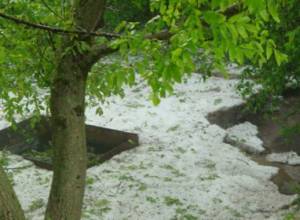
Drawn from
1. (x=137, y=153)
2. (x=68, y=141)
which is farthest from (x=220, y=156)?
(x=68, y=141)

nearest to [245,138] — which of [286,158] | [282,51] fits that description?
[286,158]

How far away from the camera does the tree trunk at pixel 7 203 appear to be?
4148mm

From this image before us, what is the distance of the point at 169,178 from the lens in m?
9.74

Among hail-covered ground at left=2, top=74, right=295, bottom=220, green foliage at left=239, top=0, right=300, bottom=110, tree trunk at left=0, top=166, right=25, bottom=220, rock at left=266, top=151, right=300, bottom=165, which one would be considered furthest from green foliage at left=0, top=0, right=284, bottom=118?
rock at left=266, top=151, right=300, bottom=165

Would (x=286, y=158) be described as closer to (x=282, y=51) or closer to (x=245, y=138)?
(x=245, y=138)

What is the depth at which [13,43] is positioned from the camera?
5.20 m

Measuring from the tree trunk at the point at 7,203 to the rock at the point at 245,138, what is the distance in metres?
8.04

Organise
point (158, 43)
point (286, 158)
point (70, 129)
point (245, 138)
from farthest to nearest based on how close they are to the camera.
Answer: point (245, 138)
point (286, 158)
point (70, 129)
point (158, 43)

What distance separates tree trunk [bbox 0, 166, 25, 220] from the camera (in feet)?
13.6

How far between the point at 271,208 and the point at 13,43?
5371 mm

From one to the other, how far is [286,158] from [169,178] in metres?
3.02

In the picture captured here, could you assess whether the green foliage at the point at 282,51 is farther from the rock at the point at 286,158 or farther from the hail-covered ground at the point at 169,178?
the rock at the point at 286,158

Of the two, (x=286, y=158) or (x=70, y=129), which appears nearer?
(x=70, y=129)

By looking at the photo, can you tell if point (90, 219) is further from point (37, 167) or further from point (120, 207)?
point (37, 167)
